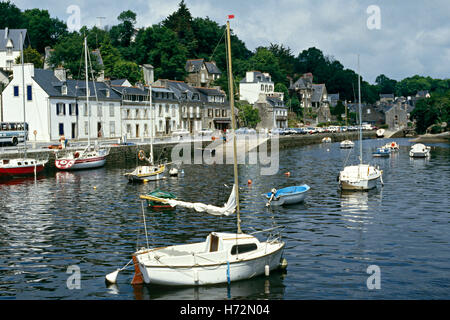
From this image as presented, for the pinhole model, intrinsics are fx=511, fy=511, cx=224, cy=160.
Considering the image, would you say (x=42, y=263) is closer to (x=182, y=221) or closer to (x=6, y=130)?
(x=182, y=221)

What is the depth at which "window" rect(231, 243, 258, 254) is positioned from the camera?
943 inches

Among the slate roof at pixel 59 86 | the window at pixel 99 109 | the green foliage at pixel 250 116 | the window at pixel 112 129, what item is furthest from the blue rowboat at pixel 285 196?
the green foliage at pixel 250 116

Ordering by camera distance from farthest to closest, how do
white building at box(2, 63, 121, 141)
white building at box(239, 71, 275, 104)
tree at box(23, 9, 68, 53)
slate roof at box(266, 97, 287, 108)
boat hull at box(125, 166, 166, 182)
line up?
white building at box(239, 71, 275, 104)
slate roof at box(266, 97, 287, 108)
tree at box(23, 9, 68, 53)
white building at box(2, 63, 121, 141)
boat hull at box(125, 166, 166, 182)

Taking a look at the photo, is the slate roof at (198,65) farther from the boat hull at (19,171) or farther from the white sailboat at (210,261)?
the white sailboat at (210,261)

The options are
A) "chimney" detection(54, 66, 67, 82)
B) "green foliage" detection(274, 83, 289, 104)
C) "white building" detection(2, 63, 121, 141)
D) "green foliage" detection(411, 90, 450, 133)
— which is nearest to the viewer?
"white building" detection(2, 63, 121, 141)

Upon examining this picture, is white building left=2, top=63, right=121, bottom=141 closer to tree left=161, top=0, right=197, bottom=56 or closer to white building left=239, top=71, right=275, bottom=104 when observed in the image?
white building left=239, top=71, right=275, bottom=104

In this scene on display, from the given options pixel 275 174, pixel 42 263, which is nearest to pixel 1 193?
pixel 42 263

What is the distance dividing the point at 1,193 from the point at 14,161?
1160cm

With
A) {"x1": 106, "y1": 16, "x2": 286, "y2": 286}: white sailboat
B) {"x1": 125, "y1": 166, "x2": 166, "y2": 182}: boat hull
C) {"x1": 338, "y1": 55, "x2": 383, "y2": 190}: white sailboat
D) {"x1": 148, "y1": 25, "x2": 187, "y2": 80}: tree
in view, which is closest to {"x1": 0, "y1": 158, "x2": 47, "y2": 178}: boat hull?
{"x1": 125, "y1": 166, "x2": 166, "y2": 182}: boat hull

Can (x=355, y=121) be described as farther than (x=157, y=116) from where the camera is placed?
Yes

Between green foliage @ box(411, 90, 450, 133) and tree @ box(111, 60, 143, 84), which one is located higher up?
tree @ box(111, 60, 143, 84)

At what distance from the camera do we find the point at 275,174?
66.6 m

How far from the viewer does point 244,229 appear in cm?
3488

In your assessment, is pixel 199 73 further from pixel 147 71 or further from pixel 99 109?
pixel 99 109
